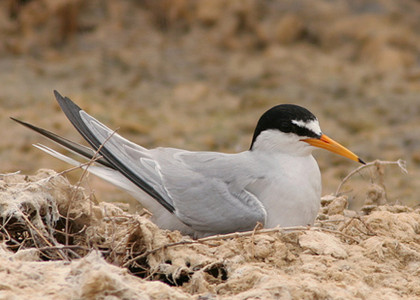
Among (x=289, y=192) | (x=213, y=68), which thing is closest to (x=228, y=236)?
(x=289, y=192)

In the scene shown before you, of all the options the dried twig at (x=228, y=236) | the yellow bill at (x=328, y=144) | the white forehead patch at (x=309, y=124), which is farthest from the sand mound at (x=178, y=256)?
the white forehead patch at (x=309, y=124)

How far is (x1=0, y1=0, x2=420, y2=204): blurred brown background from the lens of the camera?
9.94 meters

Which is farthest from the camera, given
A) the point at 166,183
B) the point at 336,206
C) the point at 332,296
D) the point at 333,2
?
the point at 333,2

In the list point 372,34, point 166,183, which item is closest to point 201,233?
point 166,183

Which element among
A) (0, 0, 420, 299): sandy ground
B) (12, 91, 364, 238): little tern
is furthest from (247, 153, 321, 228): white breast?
(0, 0, 420, 299): sandy ground

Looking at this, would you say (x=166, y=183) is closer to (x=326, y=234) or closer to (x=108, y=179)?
(x=108, y=179)

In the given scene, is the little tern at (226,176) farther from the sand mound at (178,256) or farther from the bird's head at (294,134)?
the sand mound at (178,256)

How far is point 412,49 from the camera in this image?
1151 cm

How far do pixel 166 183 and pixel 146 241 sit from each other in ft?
2.67

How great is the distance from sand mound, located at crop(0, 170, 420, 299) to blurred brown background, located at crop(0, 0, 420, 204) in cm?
453

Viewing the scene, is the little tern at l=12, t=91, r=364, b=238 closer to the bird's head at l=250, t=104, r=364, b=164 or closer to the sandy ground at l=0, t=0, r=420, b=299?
the bird's head at l=250, t=104, r=364, b=164

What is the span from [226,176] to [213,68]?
630cm

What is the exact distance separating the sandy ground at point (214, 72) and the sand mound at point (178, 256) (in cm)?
342

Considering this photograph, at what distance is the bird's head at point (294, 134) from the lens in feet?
17.5
